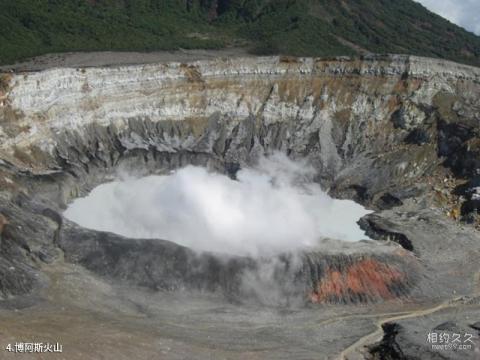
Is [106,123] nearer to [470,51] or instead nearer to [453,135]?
[453,135]

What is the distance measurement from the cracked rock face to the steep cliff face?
0.42 ft

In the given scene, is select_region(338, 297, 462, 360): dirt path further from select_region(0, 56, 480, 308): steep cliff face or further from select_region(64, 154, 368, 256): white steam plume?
select_region(64, 154, 368, 256): white steam plume

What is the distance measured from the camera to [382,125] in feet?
232

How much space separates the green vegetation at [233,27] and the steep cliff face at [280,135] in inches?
1098

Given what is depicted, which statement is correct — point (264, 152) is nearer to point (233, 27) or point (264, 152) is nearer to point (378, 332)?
point (378, 332)

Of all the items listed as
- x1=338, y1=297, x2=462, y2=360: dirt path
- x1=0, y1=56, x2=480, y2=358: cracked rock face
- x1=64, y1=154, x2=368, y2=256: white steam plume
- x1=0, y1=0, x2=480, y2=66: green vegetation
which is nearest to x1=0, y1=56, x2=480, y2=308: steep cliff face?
x1=0, y1=56, x2=480, y2=358: cracked rock face

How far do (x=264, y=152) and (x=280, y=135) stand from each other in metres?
3.10

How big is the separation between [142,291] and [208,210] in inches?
462

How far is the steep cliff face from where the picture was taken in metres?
49.5

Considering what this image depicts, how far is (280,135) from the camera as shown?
70625mm

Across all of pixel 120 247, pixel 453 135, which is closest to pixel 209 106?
pixel 453 135

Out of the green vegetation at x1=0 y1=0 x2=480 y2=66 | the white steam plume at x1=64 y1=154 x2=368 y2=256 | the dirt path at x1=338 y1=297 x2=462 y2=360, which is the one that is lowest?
the dirt path at x1=338 y1=297 x2=462 y2=360

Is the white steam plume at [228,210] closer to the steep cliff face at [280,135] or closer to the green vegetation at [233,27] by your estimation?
the steep cliff face at [280,135]

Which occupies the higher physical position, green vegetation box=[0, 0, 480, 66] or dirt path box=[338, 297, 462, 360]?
green vegetation box=[0, 0, 480, 66]
